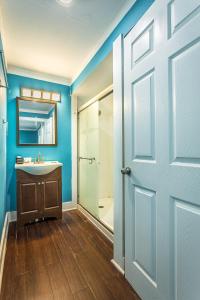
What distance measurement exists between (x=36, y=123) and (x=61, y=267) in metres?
2.16

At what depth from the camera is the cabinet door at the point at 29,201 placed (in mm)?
2314

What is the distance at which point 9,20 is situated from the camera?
5.36 ft

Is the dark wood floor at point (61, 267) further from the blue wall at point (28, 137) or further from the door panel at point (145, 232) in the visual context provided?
the blue wall at point (28, 137)

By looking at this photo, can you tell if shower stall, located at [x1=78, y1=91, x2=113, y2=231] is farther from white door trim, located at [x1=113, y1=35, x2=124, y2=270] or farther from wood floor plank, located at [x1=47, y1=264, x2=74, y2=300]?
wood floor plank, located at [x1=47, y1=264, x2=74, y2=300]

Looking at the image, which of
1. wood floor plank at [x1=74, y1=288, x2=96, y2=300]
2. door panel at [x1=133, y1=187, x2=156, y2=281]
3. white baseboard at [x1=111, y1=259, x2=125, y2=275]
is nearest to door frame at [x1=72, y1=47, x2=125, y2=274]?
white baseboard at [x1=111, y1=259, x2=125, y2=275]

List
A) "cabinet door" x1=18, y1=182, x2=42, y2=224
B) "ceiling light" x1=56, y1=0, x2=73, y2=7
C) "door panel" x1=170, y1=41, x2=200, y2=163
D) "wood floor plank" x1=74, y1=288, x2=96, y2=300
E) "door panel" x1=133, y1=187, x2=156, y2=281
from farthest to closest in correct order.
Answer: "cabinet door" x1=18, y1=182, x2=42, y2=224
"ceiling light" x1=56, y1=0, x2=73, y2=7
"wood floor plank" x1=74, y1=288, x2=96, y2=300
"door panel" x1=133, y1=187, x2=156, y2=281
"door panel" x1=170, y1=41, x2=200, y2=163

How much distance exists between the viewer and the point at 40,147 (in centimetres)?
281

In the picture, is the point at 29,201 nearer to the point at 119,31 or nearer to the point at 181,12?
the point at 119,31

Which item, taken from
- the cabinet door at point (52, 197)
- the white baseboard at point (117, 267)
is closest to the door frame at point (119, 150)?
the white baseboard at point (117, 267)

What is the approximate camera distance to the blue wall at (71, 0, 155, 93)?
50.8 inches

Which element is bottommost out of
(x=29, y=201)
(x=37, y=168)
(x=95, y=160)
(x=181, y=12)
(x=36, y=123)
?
(x=29, y=201)

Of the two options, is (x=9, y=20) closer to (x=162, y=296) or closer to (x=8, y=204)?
(x=8, y=204)

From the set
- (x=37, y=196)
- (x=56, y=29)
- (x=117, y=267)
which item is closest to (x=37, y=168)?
(x=37, y=196)

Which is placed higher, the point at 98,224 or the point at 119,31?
the point at 119,31
